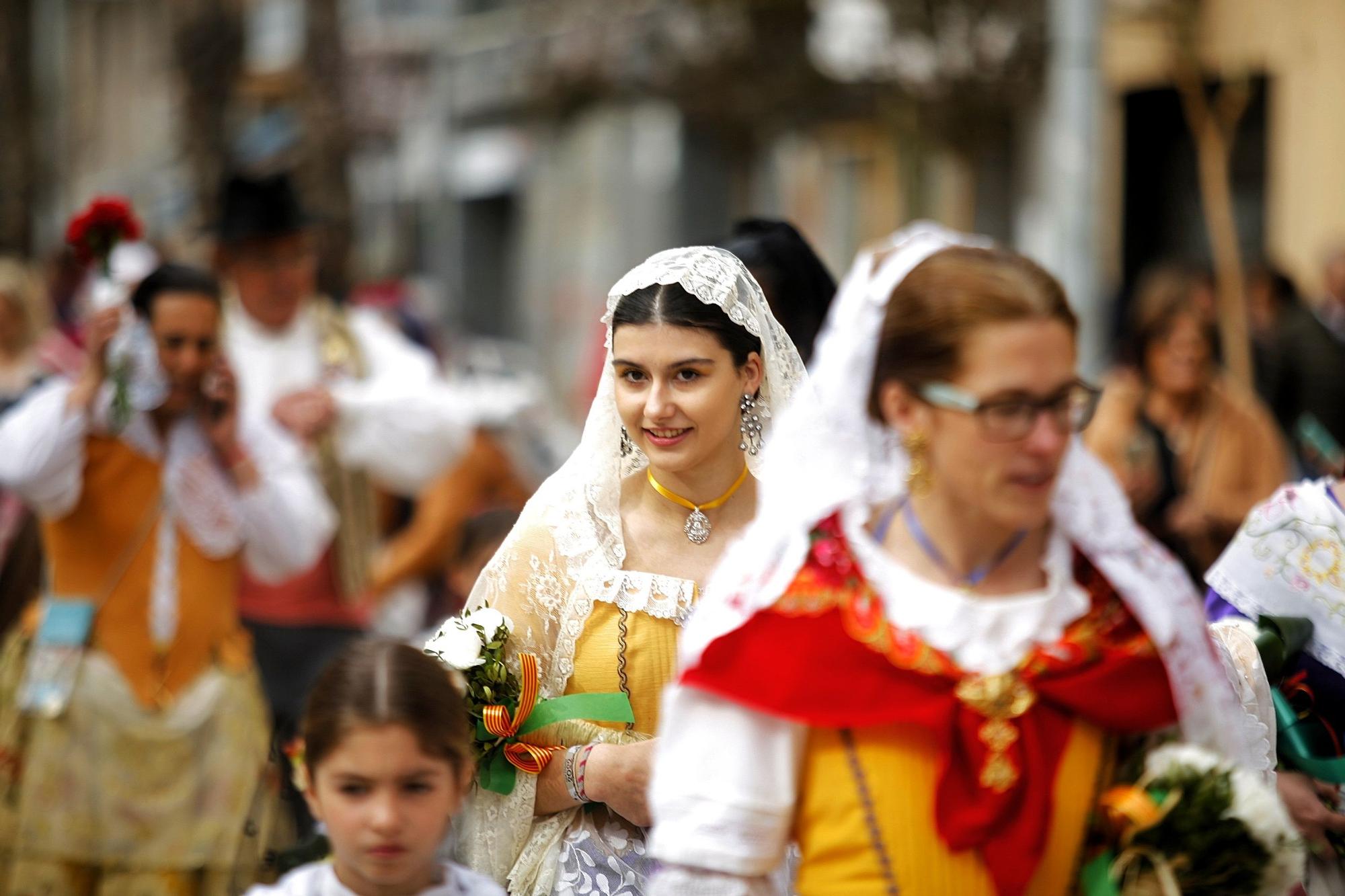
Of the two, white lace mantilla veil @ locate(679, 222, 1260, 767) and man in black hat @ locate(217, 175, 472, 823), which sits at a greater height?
white lace mantilla veil @ locate(679, 222, 1260, 767)

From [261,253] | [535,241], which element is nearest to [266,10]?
[535,241]

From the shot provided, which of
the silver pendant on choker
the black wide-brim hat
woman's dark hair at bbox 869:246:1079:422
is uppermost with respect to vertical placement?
woman's dark hair at bbox 869:246:1079:422

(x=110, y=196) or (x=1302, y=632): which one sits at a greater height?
(x=110, y=196)

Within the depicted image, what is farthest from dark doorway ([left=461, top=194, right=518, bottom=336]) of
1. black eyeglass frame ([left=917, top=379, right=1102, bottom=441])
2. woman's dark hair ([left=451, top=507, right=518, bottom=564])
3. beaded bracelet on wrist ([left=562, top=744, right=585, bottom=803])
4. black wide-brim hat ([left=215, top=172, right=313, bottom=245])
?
black eyeglass frame ([left=917, top=379, right=1102, bottom=441])

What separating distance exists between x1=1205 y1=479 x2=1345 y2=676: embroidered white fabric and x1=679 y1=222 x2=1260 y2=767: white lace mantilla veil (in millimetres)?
1156

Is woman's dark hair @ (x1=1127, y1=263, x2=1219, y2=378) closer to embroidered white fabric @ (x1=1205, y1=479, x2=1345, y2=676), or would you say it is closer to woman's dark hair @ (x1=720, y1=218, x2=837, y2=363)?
woman's dark hair @ (x1=720, y1=218, x2=837, y2=363)

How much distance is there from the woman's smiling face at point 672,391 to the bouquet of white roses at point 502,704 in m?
0.48

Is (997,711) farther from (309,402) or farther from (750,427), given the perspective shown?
(309,402)

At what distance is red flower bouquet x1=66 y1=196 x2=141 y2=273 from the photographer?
240 inches

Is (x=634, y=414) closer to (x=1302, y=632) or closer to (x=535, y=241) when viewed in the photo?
(x=1302, y=632)

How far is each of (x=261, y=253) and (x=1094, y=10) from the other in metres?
4.99

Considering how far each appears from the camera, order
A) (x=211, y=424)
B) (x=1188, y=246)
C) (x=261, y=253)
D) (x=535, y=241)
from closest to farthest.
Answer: (x=211, y=424), (x=261, y=253), (x=1188, y=246), (x=535, y=241)

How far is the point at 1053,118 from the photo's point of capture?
11.2 metres

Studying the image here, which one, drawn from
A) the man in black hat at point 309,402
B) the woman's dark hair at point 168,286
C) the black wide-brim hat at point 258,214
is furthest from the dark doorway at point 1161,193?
the woman's dark hair at point 168,286
